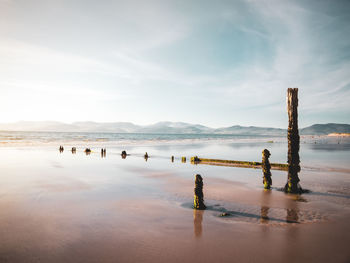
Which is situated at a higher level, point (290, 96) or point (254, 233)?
point (290, 96)

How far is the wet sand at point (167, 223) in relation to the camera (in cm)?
613

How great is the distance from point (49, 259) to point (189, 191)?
8116 mm

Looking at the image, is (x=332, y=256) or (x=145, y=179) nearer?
(x=332, y=256)

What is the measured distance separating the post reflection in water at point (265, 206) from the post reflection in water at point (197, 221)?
231 centimetres

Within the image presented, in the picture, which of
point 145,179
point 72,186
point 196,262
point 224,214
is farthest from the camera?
point 145,179

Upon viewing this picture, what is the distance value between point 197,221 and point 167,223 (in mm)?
1131

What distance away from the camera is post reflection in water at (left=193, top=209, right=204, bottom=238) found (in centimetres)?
735

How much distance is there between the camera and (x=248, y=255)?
19.9ft

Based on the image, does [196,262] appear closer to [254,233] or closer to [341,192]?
[254,233]

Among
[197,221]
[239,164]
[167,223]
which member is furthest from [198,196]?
[239,164]

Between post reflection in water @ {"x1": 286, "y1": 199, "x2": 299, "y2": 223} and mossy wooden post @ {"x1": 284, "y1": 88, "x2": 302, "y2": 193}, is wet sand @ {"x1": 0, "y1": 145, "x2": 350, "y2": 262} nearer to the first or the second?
post reflection in water @ {"x1": 286, "y1": 199, "x2": 299, "y2": 223}

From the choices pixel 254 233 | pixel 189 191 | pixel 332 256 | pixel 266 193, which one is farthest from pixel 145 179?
pixel 332 256

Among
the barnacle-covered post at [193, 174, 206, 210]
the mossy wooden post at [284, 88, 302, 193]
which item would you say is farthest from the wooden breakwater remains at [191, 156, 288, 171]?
the barnacle-covered post at [193, 174, 206, 210]

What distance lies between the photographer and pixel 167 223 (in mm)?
8164
